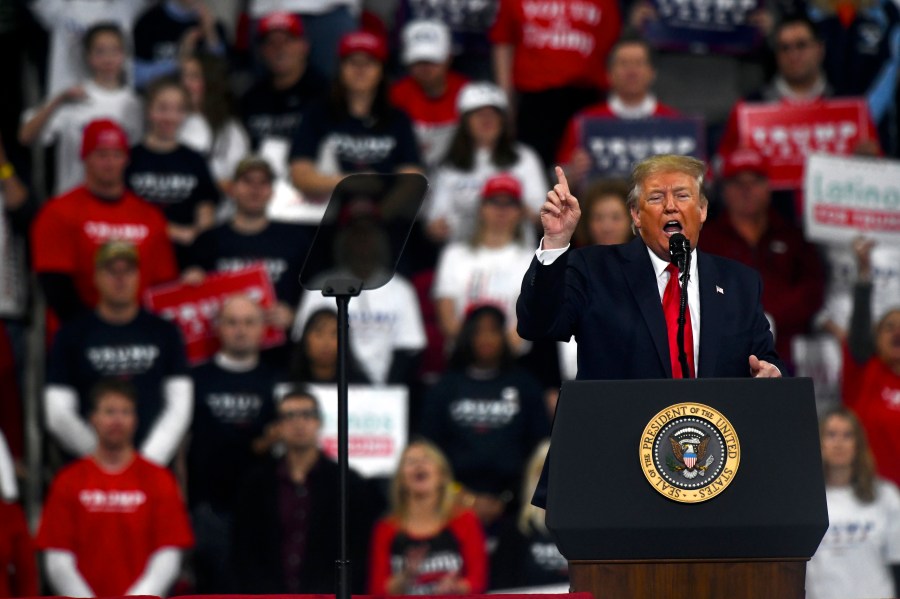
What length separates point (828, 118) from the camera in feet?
28.1

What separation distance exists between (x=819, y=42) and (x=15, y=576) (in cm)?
470

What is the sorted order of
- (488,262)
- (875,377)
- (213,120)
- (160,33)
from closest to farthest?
(875,377) → (488,262) → (213,120) → (160,33)

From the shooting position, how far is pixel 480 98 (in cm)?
827

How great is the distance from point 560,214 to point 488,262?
4.42 metres

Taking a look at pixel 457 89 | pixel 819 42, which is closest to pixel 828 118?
pixel 819 42

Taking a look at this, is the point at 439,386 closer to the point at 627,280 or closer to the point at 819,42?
the point at 819,42

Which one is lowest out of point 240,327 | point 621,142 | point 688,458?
point 688,458

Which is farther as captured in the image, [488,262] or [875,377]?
[488,262]

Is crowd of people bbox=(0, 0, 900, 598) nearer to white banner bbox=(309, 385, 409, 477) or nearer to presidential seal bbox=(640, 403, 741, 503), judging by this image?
white banner bbox=(309, 385, 409, 477)

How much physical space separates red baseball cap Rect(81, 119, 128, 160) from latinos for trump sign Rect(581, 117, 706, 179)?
215 cm

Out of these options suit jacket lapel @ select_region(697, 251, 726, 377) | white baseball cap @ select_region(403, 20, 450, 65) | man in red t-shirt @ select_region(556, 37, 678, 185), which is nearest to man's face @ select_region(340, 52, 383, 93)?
white baseball cap @ select_region(403, 20, 450, 65)

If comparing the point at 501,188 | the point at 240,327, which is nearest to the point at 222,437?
the point at 240,327

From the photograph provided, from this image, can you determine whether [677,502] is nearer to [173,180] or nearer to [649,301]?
[649,301]

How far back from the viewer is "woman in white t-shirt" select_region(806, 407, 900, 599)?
6938 mm
